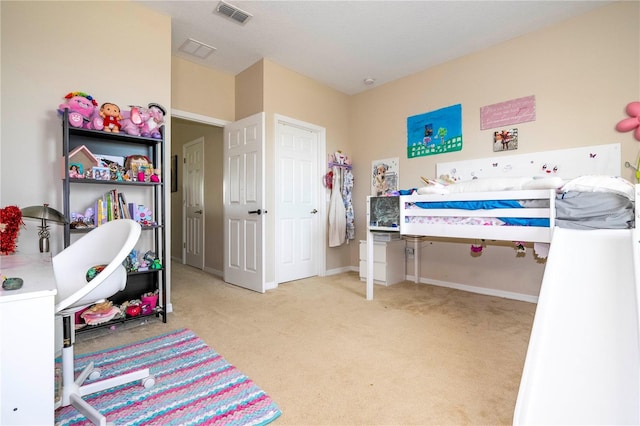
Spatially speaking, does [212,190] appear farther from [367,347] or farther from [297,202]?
[367,347]

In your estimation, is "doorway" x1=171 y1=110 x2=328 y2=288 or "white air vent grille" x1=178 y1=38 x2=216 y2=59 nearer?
"white air vent grille" x1=178 y1=38 x2=216 y2=59

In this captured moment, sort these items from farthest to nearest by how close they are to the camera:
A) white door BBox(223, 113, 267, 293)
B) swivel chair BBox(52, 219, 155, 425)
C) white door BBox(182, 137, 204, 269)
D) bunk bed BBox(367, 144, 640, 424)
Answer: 1. white door BBox(182, 137, 204, 269)
2. white door BBox(223, 113, 267, 293)
3. swivel chair BBox(52, 219, 155, 425)
4. bunk bed BBox(367, 144, 640, 424)

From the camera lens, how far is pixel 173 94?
3.29 metres

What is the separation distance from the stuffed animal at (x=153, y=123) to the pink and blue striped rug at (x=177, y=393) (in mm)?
1563

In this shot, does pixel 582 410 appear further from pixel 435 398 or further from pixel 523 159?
pixel 523 159

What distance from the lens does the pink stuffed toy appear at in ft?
7.69

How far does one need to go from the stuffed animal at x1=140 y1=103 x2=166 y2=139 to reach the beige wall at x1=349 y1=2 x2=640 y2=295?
2.71 m

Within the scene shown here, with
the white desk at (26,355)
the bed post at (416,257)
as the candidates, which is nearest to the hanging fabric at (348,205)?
the bed post at (416,257)

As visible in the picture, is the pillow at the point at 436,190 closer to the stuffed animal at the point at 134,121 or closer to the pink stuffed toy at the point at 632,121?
the pink stuffed toy at the point at 632,121

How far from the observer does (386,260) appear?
3531 millimetres

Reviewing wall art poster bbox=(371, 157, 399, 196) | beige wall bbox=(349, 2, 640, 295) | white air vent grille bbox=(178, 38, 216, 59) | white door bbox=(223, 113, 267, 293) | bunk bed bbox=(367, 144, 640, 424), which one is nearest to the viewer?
bunk bed bbox=(367, 144, 640, 424)

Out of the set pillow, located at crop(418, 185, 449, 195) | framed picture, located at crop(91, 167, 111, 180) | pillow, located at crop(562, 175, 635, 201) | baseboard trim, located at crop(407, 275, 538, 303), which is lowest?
baseboard trim, located at crop(407, 275, 538, 303)

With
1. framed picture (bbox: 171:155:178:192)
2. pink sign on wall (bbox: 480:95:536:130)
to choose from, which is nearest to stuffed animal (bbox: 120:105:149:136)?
framed picture (bbox: 171:155:178:192)

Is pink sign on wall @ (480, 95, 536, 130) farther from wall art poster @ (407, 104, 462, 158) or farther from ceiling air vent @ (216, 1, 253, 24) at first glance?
ceiling air vent @ (216, 1, 253, 24)
